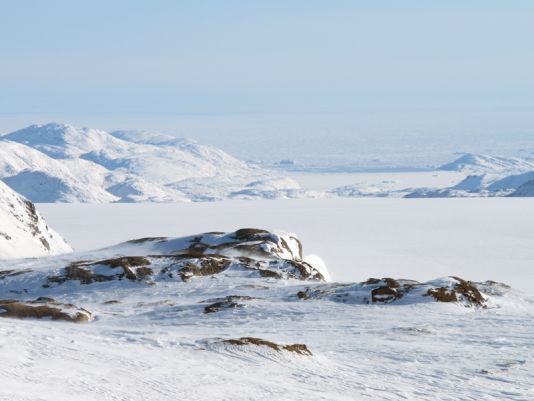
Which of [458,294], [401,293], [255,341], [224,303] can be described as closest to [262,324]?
[224,303]

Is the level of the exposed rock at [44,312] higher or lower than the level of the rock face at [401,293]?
lower

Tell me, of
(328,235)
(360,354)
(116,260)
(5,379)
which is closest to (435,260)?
(328,235)

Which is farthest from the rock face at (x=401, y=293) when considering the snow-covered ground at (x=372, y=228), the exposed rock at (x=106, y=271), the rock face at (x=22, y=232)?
the rock face at (x=22, y=232)

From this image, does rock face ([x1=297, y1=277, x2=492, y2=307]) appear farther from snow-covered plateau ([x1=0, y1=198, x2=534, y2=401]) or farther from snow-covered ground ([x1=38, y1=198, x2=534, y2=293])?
snow-covered ground ([x1=38, y1=198, x2=534, y2=293])

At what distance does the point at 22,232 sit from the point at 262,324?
33556mm

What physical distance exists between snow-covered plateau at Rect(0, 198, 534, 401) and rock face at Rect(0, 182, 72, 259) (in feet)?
19.7

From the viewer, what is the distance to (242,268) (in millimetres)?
45469

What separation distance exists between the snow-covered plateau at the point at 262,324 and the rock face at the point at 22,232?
19.7 ft

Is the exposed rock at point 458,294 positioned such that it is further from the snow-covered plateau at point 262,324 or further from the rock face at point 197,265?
the rock face at point 197,265

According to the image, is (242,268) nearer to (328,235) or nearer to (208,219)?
(328,235)

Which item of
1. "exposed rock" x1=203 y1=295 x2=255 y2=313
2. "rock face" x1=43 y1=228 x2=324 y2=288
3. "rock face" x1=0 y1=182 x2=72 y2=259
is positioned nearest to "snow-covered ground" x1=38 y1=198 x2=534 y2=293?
"rock face" x1=0 y1=182 x2=72 y2=259

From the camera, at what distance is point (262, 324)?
31625mm

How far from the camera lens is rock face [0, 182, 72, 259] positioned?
56.7 m

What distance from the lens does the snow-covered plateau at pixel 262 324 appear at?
2088 centimetres
